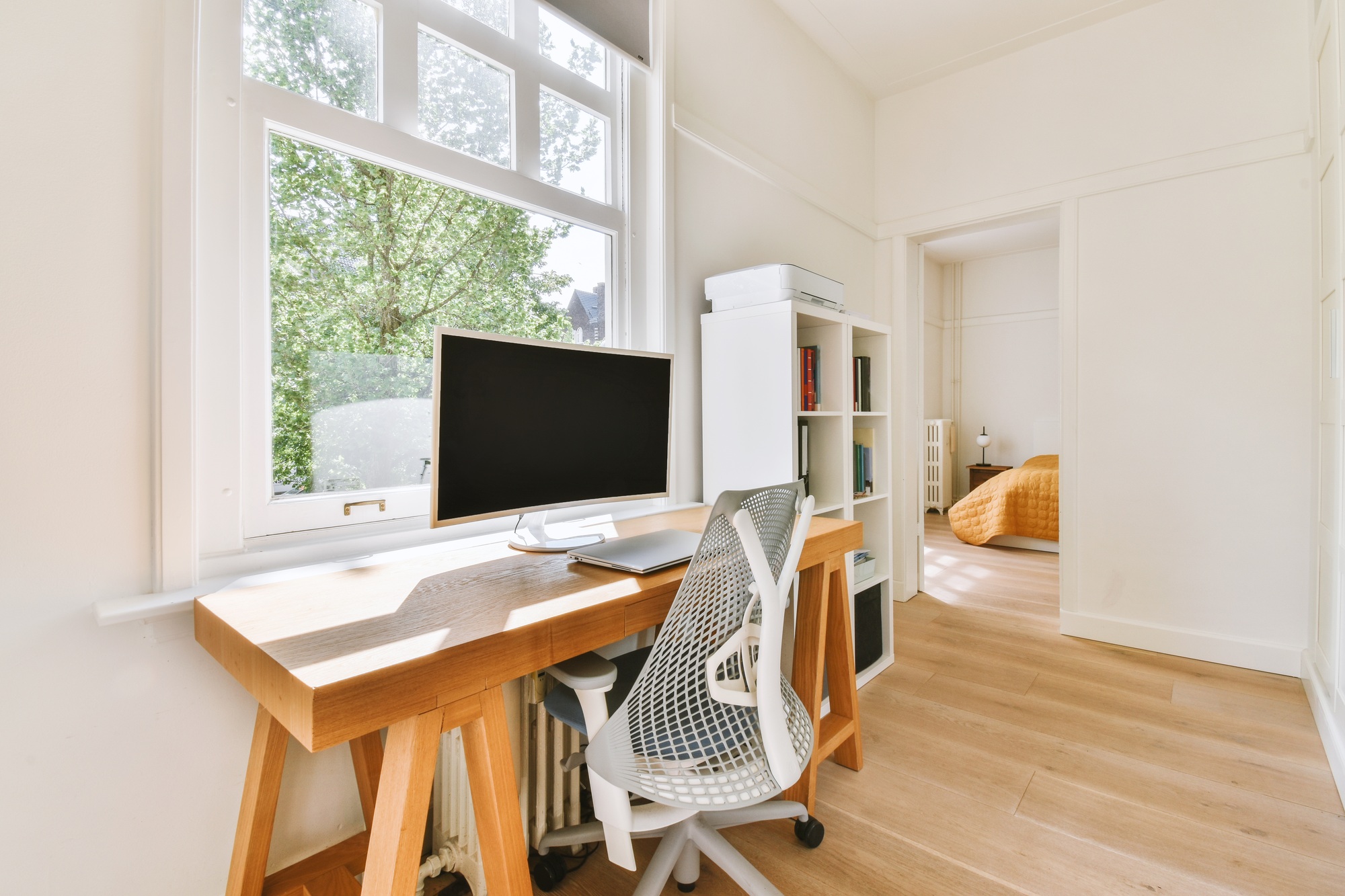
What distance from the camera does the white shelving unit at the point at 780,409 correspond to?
2.05 m

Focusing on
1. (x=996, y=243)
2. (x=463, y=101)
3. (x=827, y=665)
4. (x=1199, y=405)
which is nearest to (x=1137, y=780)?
(x=827, y=665)

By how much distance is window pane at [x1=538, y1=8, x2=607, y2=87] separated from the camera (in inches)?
73.4

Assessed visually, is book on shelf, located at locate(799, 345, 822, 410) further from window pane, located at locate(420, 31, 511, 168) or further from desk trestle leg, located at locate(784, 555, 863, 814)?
window pane, located at locate(420, 31, 511, 168)

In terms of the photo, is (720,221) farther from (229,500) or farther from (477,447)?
(229,500)

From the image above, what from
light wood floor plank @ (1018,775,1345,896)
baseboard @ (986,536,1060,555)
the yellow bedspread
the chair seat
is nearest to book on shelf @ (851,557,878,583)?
light wood floor plank @ (1018,775,1345,896)

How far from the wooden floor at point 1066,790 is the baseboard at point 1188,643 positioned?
6 cm

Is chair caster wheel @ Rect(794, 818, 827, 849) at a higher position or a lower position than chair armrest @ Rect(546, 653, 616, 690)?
lower

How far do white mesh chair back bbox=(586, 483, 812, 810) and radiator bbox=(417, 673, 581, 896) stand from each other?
1.31 feet

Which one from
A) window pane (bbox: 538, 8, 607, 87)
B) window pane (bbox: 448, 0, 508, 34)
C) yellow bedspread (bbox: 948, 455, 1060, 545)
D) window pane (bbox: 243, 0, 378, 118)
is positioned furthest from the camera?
yellow bedspread (bbox: 948, 455, 1060, 545)

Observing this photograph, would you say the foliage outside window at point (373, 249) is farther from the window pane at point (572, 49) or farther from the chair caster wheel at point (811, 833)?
the chair caster wheel at point (811, 833)

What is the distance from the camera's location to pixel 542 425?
1383 mm

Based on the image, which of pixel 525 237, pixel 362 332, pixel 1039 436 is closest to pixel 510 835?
pixel 362 332

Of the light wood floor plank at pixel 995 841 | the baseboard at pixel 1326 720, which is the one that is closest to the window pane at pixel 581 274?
the light wood floor plank at pixel 995 841

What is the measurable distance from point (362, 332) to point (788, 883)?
164cm
